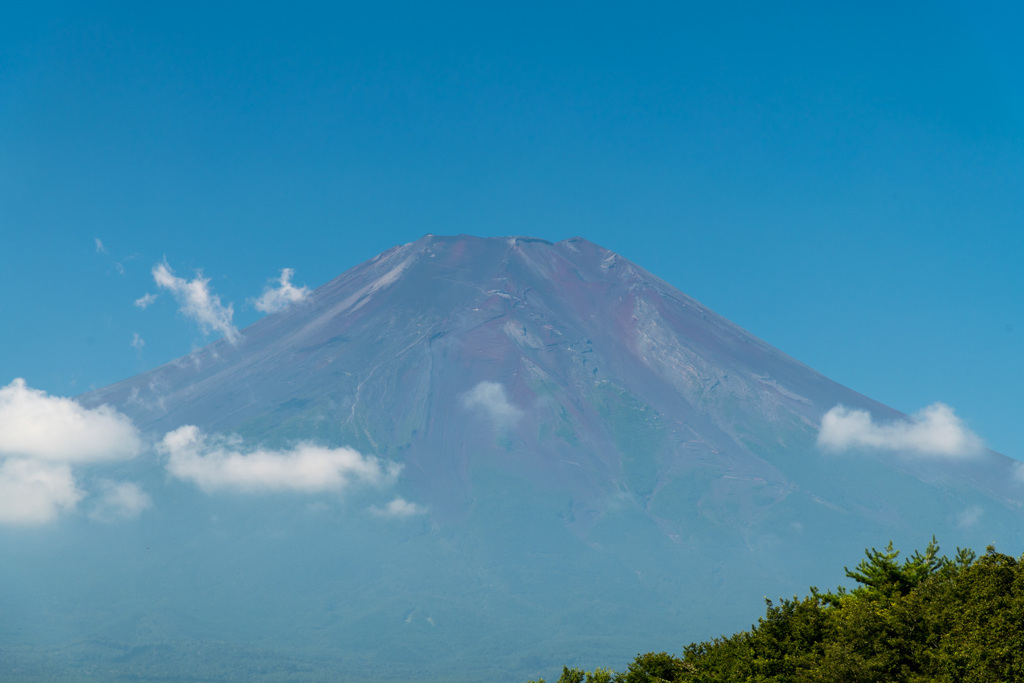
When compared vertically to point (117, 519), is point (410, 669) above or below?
below

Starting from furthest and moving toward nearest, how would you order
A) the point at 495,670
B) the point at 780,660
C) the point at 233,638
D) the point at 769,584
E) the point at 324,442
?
the point at 324,442, the point at 769,584, the point at 233,638, the point at 495,670, the point at 780,660

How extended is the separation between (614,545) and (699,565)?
15.4m

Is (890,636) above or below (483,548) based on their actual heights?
below

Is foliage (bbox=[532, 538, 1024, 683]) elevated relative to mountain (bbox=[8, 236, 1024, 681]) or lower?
lower

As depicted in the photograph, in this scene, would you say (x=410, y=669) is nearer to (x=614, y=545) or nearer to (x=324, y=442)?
(x=614, y=545)

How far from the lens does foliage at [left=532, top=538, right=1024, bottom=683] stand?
22562mm

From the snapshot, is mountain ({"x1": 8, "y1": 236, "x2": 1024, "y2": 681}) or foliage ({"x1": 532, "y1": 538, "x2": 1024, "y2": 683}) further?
mountain ({"x1": 8, "y1": 236, "x2": 1024, "y2": 681})

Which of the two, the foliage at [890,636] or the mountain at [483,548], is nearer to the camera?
the foliage at [890,636]

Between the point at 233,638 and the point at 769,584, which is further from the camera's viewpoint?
the point at 769,584

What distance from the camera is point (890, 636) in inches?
982

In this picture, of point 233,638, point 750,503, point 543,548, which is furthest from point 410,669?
point 750,503

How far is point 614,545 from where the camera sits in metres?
174

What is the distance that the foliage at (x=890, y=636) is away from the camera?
22562mm

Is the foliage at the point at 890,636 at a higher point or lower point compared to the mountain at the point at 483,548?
lower
